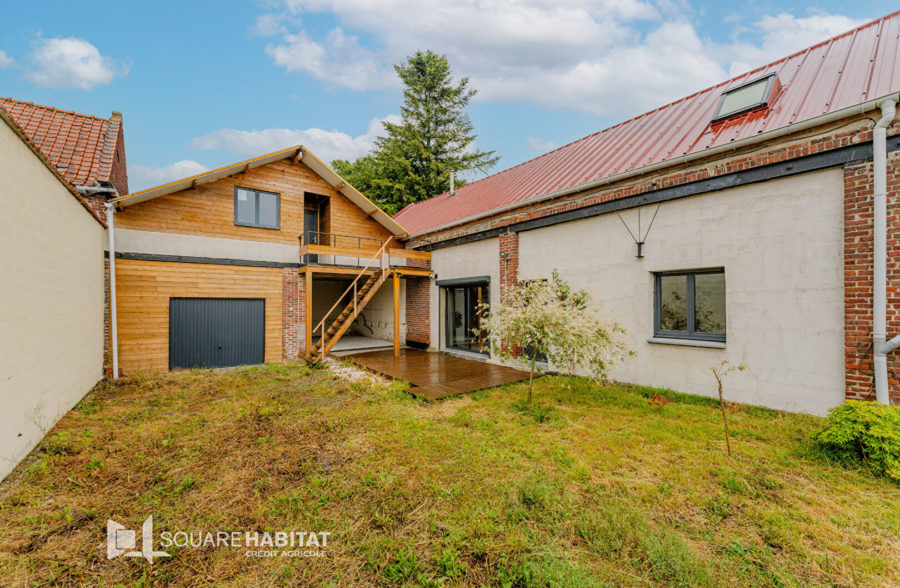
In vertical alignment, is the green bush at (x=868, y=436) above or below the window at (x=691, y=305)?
below

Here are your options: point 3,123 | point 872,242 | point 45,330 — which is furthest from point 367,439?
point 872,242

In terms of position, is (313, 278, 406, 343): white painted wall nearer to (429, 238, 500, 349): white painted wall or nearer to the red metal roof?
(429, 238, 500, 349): white painted wall

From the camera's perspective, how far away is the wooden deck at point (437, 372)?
23.3 ft

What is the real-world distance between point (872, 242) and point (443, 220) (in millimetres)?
9909

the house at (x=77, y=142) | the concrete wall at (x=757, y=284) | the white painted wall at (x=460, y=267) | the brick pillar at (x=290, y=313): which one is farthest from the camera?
the brick pillar at (x=290, y=313)

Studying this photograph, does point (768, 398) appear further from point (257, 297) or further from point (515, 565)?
point (257, 297)

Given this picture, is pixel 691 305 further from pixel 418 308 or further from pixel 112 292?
pixel 112 292

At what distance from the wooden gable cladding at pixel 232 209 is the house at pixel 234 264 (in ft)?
0.09

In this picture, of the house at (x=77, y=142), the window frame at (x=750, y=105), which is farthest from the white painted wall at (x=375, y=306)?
the window frame at (x=750, y=105)

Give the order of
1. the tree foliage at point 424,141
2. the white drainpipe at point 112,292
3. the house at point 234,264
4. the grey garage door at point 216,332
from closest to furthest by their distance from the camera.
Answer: the white drainpipe at point 112,292 → the house at point 234,264 → the grey garage door at point 216,332 → the tree foliage at point 424,141

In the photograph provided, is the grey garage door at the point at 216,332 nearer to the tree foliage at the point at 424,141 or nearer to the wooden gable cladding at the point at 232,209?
the wooden gable cladding at the point at 232,209

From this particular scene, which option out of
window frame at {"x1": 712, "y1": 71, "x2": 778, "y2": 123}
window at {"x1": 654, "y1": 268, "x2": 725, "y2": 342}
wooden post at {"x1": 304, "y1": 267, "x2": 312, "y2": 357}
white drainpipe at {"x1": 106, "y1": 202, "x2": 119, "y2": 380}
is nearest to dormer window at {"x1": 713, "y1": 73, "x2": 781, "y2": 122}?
window frame at {"x1": 712, "y1": 71, "x2": 778, "y2": 123}

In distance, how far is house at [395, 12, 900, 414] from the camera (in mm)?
4574

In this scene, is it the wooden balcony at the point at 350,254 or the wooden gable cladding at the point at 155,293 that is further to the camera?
the wooden balcony at the point at 350,254
